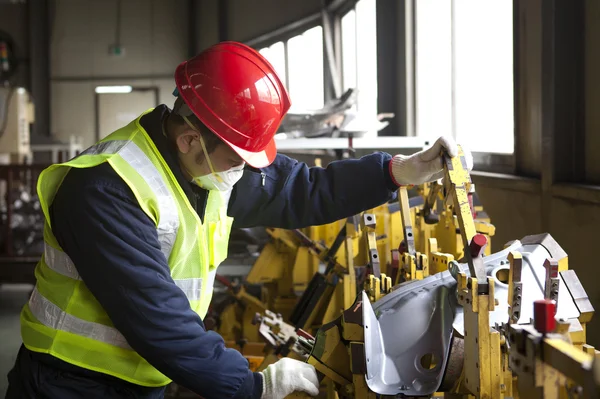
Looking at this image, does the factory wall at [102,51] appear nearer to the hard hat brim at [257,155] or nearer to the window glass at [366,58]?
the window glass at [366,58]

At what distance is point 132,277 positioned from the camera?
5.95ft

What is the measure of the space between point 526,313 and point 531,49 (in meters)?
2.57

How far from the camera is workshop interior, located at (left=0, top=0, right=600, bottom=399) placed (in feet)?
6.50

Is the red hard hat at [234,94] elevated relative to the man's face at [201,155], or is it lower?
elevated

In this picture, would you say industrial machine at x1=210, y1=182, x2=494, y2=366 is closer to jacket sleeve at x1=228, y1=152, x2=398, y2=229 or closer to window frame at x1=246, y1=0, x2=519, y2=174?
jacket sleeve at x1=228, y1=152, x2=398, y2=229

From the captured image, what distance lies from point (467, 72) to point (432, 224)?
281 centimetres

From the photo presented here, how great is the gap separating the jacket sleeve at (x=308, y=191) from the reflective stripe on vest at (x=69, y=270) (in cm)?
44

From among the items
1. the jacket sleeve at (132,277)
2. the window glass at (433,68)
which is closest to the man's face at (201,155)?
the jacket sleeve at (132,277)

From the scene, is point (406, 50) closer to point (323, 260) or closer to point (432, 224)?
point (323, 260)

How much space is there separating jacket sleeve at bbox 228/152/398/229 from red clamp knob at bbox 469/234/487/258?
58cm

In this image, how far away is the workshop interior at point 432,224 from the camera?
78.0 inches

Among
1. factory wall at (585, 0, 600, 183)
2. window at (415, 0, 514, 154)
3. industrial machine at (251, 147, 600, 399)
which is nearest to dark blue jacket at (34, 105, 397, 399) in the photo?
industrial machine at (251, 147, 600, 399)

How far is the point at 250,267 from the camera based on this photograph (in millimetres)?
5652

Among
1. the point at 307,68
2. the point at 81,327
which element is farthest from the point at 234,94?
the point at 307,68
